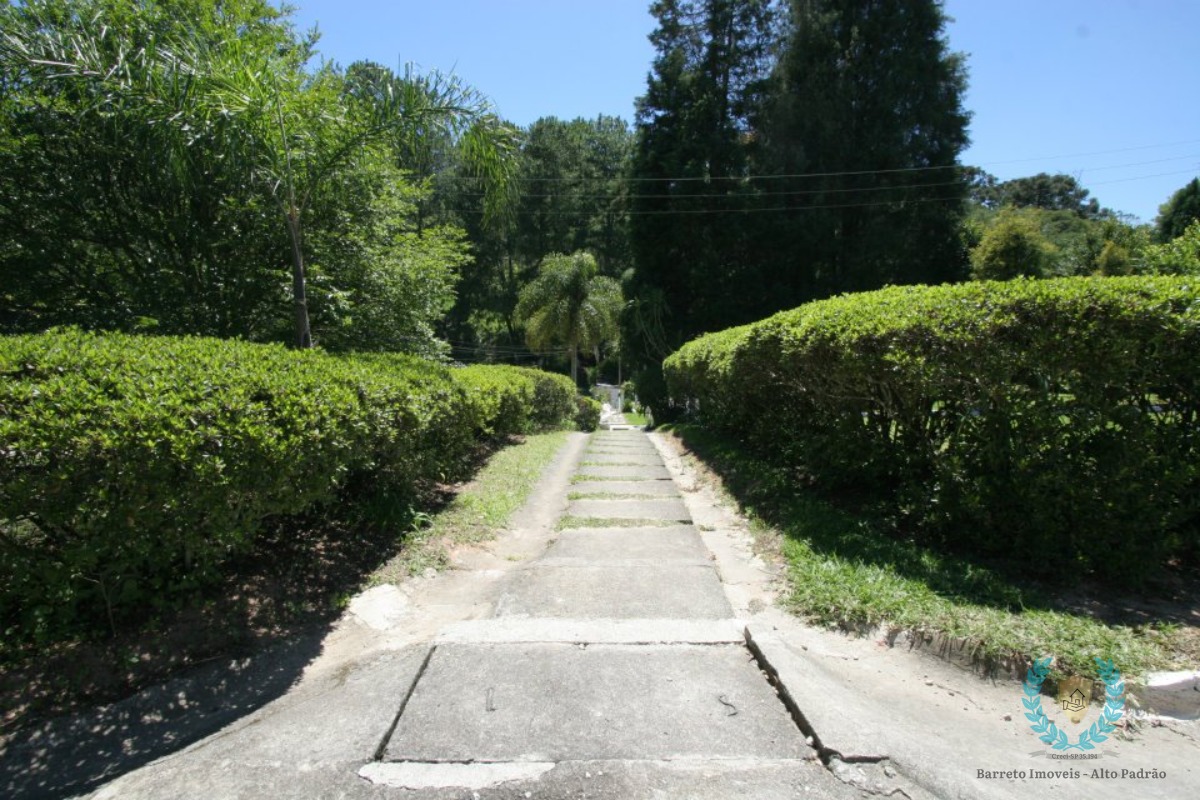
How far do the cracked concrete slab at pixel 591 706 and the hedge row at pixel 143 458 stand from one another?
4.44 ft

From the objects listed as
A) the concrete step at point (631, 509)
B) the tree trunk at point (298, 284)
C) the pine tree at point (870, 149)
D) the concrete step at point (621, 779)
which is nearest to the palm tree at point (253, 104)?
the tree trunk at point (298, 284)

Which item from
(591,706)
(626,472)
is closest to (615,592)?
(591,706)

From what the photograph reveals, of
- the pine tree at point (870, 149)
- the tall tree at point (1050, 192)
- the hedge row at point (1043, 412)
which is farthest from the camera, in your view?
the tall tree at point (1050, 192)

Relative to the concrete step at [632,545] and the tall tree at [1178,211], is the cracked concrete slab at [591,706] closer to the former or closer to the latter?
the concrete step at [632,545]

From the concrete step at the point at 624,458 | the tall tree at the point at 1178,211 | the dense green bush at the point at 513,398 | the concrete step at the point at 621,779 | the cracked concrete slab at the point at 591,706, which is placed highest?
the tall tree at the point at 1178,211

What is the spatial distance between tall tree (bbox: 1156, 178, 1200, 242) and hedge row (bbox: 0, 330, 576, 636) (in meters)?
33.9

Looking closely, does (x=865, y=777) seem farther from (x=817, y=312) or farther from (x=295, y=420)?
(x=817, y=312)

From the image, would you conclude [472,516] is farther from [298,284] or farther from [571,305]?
[571,305]

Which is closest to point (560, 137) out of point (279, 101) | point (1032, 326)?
point (279, 101)

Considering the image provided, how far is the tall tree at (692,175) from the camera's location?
1032 inches

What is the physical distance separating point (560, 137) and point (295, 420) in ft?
147

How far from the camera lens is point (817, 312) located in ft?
18.5

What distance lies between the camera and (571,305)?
26.9 metres

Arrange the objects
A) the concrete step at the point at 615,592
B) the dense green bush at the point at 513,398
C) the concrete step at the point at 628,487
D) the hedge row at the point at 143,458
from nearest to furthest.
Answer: the hedge row at the point at 143,458
the concrete step at the point at 615,592
the concrete step at the point at 628,487
the dense green bush at the point at 513,398
